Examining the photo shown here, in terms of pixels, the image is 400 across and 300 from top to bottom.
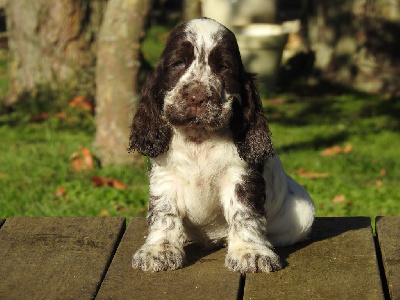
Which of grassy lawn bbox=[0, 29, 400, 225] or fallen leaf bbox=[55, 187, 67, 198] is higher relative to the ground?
fallen leaf bbox=[55, 187, 67, 198]

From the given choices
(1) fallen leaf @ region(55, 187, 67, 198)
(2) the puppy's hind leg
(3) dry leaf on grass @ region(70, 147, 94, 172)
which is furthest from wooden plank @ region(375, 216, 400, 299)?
(3) dry leaf on grass @ region(70, 147, 94, 172)

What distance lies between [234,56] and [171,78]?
0.36 meters

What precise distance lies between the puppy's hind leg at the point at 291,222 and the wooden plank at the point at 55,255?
966mm

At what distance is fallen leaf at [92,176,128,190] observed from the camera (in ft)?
25.5

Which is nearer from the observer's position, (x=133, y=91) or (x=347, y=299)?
(x=347, y=299)

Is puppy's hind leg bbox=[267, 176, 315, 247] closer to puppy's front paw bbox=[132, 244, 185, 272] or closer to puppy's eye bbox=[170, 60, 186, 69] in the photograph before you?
puppy's front paw bbox=[132, 244, 185, 272]

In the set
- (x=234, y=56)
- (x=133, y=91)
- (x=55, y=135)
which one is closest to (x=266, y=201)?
(x=234, y=56)

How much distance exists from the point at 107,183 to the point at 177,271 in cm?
361

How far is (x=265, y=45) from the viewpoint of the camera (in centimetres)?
1158

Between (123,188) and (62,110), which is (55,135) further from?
(123,188)

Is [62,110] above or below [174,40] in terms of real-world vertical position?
below

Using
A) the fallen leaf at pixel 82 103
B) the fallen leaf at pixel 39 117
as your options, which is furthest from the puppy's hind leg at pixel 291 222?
the fallen leaf at pixel 39 117

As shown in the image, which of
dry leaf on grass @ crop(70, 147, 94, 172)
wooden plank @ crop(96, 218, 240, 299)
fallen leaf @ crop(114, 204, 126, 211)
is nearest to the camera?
wooden plank @ crop(96, 218, 240, 299)

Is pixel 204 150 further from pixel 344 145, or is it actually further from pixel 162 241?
pixel 344 145
